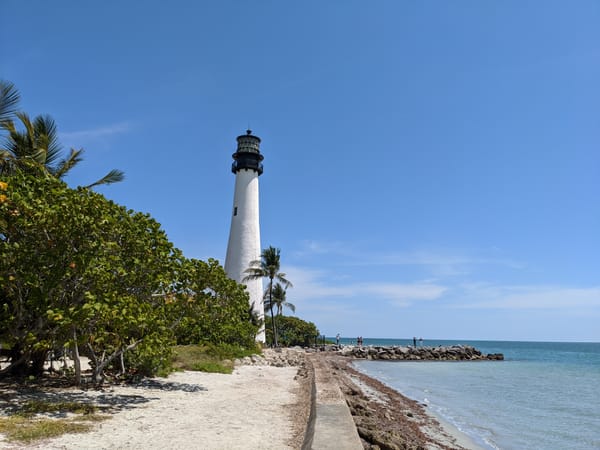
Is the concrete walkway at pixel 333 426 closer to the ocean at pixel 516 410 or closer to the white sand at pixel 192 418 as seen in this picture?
the white sand at pixel 192 418

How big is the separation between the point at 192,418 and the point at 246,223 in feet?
79.9

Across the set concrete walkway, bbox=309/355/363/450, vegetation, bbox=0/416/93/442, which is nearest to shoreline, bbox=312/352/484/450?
concrete walkway, bbox=309/355/363/450

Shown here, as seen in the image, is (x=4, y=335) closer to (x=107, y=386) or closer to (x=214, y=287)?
(x=107, y=386)

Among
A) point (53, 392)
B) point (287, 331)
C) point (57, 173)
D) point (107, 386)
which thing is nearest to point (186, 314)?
point (107, 386)

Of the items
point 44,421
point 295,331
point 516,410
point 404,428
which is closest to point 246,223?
point 516,410

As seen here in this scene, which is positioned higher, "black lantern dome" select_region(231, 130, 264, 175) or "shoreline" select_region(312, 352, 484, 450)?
"black lantern dome" select_region(231, 130, 264, 175)

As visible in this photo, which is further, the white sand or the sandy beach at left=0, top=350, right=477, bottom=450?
the sandy beach at left=0, top=350, right=477, bottom=450

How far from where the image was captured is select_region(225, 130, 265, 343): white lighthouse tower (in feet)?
105

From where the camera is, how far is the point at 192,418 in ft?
27.8

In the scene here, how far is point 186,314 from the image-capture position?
1206 cm

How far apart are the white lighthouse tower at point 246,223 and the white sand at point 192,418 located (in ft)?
59.6

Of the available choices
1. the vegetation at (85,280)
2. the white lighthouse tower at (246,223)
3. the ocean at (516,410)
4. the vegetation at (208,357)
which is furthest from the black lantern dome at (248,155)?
the vegetation at (85,280)

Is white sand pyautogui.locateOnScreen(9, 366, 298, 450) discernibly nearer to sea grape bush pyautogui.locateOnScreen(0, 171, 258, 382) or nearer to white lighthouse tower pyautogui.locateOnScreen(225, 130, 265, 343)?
sea grape bush pyautogui.locateOnScreen(0, 171, 258, 382)

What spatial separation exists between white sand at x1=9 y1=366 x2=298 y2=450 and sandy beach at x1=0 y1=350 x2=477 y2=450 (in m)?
0.01
